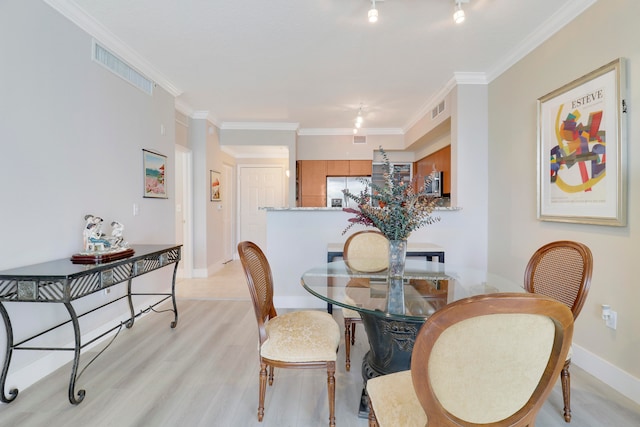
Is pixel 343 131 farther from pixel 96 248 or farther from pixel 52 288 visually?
pixel 52 288

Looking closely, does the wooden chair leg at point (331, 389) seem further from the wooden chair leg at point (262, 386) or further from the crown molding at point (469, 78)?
the crown molding at point (469, 78)

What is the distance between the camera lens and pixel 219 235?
17.6ft

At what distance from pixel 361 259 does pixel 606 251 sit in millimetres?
1610

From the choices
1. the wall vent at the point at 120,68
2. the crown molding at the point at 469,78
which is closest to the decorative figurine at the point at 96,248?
the wall vent at the point at 120,68

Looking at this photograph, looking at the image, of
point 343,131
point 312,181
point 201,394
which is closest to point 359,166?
point 343,131

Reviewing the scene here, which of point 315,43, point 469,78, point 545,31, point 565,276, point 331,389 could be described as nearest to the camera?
point 331,389

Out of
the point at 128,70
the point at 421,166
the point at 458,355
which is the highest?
the point at 128,70

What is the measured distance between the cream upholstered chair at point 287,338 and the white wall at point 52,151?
1.49 meters

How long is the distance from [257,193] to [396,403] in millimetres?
5811

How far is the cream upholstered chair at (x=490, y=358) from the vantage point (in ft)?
2.26

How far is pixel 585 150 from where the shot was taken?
200 centimetres

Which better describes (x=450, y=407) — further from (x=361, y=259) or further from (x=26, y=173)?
(x=26, y=173)

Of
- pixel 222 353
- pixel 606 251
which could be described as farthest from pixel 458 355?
pixel 222 353

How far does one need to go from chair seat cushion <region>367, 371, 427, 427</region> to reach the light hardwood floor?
60cm
